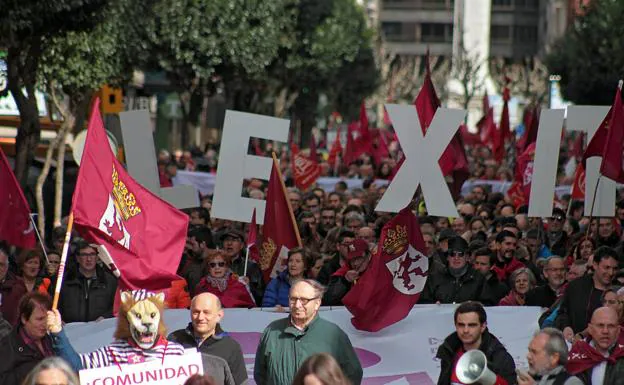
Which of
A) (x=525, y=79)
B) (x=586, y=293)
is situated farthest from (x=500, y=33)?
(x=586, y=293)

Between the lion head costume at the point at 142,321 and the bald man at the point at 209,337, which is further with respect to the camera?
the bald man at the point at 209,337

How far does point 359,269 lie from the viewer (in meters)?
12.3

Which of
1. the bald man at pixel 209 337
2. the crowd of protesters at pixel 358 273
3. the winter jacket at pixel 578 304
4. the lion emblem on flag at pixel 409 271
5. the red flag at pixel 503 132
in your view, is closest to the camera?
the bald man at pixel 209 337

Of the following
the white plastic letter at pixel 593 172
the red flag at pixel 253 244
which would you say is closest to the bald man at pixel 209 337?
the red flag at pixel 253 244

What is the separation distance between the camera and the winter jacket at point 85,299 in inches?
448

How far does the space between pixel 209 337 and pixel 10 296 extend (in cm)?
287

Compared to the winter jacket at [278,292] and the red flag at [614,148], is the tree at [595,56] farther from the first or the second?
the winter jacket at [278,292]

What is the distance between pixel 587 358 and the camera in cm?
834

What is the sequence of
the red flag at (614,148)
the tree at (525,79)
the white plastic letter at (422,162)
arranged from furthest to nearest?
the tree at (525,79) → the red flag at (614,148) → the white plastic letter at (422,162)

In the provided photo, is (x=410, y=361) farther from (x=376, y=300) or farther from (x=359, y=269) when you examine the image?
(x=359, y=269)

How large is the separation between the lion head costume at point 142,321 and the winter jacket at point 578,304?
3.41m

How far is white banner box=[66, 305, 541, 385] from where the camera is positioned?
35.4 feet

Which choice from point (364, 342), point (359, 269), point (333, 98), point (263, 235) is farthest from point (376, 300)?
point (333, 98)

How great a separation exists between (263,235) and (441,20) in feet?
381
